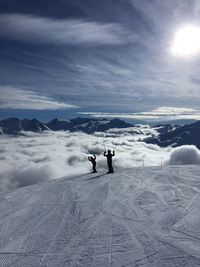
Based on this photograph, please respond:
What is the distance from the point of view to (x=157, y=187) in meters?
16.3

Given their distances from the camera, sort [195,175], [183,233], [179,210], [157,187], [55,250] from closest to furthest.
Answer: [55,250]
[183,233]
[179,210]
[157,187]
[195,175]

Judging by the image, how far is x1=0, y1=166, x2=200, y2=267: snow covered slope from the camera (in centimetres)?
777

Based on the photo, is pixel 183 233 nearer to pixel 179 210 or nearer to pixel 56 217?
pixel 179 210

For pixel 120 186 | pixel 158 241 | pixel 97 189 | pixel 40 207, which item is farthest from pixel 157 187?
pixel 158 241

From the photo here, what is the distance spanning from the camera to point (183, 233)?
9078mm

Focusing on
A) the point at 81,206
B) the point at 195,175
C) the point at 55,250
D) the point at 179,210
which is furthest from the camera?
the point at 195,175

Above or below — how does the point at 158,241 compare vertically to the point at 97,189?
above

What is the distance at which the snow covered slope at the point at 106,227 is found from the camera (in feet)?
25.5

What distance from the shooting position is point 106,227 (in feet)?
33.3

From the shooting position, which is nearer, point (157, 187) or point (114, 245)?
point (114, 245)

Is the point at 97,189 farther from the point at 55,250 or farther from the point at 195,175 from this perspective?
the point at 55,250

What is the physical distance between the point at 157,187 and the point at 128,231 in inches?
280

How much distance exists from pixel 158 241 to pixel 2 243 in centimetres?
524

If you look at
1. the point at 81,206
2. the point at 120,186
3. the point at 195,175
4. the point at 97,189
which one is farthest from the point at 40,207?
the point at 195,175
